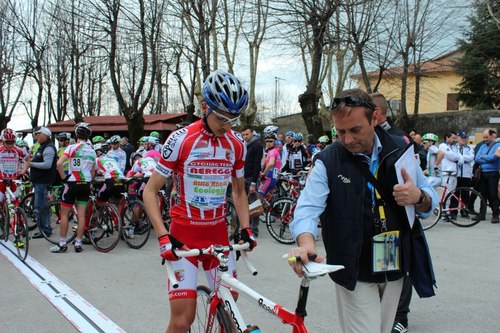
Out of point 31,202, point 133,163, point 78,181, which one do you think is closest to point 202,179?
point 78,181

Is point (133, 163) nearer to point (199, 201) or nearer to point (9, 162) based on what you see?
point (9, 162)

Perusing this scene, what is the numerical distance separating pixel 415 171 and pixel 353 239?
545 mm

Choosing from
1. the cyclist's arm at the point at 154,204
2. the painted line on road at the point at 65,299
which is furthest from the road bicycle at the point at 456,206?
the cyclist's arm at the point at 154,204

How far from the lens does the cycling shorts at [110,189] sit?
819cm

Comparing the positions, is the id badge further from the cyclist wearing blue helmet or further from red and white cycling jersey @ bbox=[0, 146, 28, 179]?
the cyclist wearing blue helmet

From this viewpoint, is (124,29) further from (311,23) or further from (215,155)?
(215,155)

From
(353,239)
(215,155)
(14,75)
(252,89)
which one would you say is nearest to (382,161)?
(353,239)

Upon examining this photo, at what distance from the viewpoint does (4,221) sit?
8758 mm

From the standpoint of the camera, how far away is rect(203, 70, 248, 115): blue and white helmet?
283 centimetres

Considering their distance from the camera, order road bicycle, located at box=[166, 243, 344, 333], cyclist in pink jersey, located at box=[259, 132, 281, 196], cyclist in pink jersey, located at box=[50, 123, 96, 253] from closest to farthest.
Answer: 1. road bicycle, located at box=[166, 243, 344, 333]
2. cyclist in pink jersey, located at box=[50, 123, 96, 253]
3. cyclist in pink jersey, located at box=[259, 132, 281, 196]

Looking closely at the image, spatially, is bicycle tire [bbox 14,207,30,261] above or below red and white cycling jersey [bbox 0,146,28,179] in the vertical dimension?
below

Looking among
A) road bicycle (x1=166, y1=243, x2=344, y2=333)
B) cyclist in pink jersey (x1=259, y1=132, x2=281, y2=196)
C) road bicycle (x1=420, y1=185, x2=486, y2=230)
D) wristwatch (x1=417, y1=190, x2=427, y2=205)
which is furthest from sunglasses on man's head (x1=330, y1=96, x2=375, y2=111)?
road bicycle (x1=420, y1=185, x2=486, y2=230)

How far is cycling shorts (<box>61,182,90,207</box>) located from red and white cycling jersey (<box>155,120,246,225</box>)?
5.08m

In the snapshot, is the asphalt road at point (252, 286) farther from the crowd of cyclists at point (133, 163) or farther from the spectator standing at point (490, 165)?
the spectator standing at point (490, 165)
